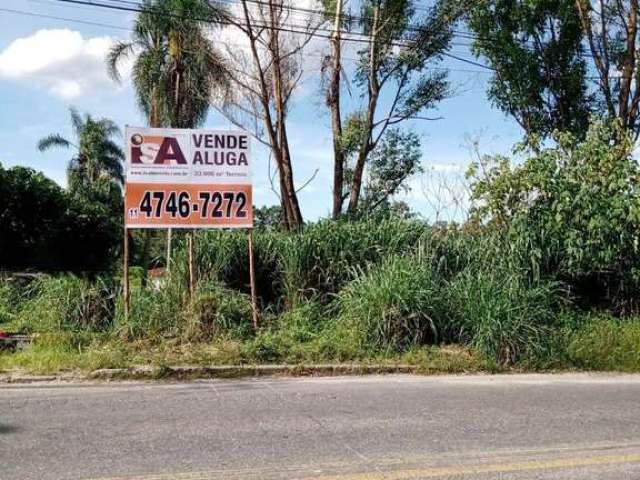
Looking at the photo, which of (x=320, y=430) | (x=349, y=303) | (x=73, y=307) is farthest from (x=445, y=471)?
(x=73, y=307)

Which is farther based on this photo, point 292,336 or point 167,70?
point 167,70

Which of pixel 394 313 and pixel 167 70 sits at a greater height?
pixel 167 70

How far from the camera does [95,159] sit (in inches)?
1797

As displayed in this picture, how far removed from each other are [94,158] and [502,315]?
40.7 m

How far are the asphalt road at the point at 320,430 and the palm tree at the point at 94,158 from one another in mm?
40301

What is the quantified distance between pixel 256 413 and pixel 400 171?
48.0 ft

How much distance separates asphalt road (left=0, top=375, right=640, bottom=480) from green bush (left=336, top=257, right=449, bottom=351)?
1.30 metres

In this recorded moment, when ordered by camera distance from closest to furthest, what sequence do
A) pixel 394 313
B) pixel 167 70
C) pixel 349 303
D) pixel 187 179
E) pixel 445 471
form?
pixel 445 471 → pixel 394 313 → pixel 349 303 → pixel 187 179 → pixel 167 70

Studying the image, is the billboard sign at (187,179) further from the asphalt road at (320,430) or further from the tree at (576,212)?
the tree at (576,212)

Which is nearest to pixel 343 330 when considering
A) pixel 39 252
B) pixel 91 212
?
pixel 39 252

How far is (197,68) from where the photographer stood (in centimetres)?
2227

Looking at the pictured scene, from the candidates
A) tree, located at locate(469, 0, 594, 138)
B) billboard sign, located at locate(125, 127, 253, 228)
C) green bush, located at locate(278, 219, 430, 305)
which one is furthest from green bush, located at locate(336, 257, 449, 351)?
tree, located at locate(469, 0, 594, 138)

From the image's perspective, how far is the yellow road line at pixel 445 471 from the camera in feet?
15.0

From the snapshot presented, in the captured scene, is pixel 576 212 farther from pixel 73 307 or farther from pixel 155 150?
pixel 73 307
